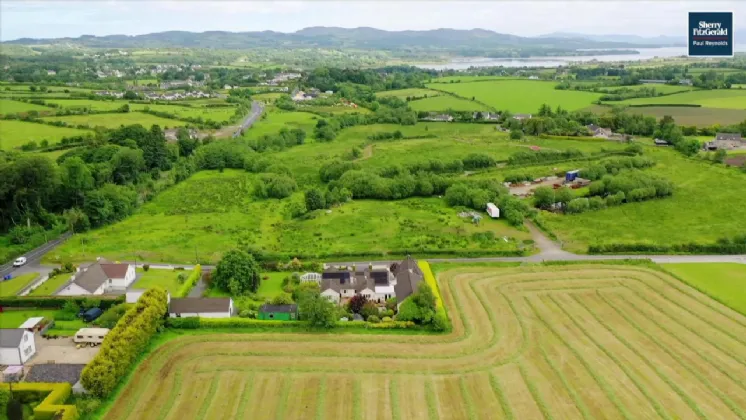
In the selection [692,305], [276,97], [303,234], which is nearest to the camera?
[692,305]

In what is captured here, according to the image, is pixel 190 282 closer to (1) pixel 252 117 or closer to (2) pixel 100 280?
(2) pixel 100 280

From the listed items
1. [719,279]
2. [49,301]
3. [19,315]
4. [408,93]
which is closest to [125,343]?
[49,301]

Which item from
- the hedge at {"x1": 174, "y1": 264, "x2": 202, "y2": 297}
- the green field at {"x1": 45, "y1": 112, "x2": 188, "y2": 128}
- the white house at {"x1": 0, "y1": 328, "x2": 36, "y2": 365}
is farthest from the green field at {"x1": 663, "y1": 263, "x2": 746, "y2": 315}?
the green field at {"x1": 45, "y1": 112, "x2": 188, "y2": 128}

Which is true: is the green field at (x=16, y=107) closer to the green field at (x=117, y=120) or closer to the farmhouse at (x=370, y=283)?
the green field at (x=117, y=120)

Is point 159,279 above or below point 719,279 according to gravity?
above

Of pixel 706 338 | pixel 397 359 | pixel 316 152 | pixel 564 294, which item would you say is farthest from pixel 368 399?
pixel 316 152

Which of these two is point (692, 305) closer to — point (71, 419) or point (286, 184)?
point (71, 419)

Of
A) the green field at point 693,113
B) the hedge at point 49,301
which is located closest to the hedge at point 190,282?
the hedge at point 49,301
